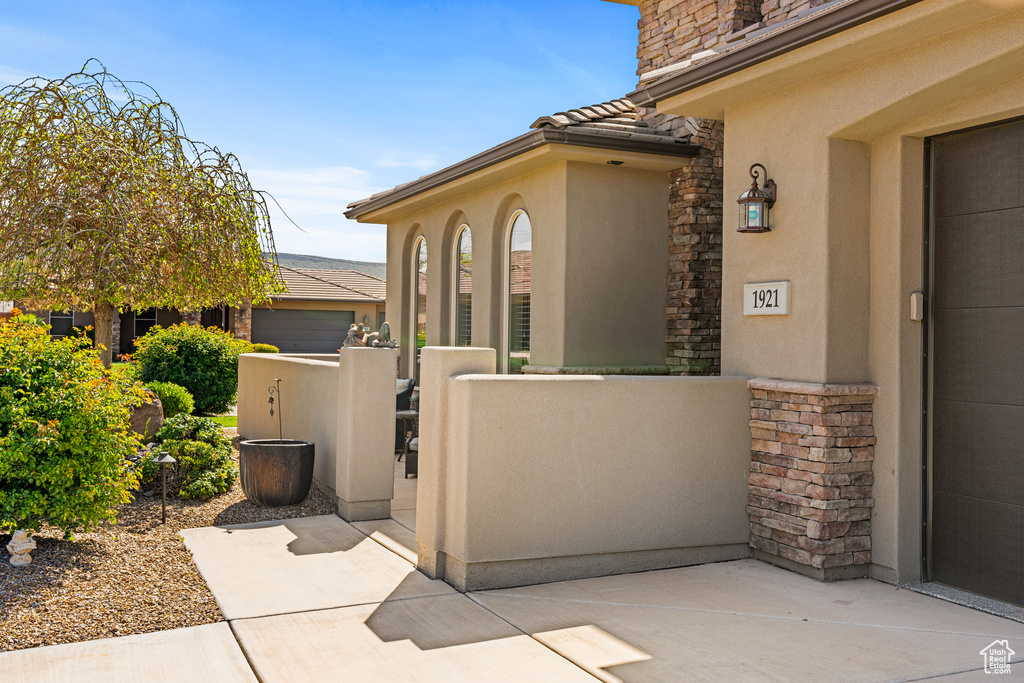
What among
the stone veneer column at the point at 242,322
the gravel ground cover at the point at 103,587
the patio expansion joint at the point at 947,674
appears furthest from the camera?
the stone veneer column at the point at 242,322

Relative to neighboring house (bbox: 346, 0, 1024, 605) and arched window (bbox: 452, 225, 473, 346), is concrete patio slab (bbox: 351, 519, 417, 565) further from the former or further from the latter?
arched window (bbox: 452, 225, 473, 346)

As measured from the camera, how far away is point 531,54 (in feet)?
78.2

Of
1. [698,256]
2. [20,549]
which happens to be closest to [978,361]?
[698,256]

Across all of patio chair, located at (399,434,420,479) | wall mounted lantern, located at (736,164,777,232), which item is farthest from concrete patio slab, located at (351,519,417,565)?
wall mounted lantern, located at (736,164,777,232)

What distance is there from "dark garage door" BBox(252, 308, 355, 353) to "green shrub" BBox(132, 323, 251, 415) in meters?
12.9

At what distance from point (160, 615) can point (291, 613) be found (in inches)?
28.7

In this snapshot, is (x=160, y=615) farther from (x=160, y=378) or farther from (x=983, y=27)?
(x=160, y=378)

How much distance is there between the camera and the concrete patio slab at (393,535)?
6.45m

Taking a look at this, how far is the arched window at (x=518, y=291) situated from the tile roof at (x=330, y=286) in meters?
19.0

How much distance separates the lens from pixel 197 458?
27.3 feet

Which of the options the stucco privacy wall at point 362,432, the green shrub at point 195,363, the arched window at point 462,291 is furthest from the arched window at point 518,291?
the green shrub at point 195,363

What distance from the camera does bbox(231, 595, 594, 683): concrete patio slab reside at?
161 inches

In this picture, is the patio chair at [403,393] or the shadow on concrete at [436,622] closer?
the shadow on concrete at [436,622]

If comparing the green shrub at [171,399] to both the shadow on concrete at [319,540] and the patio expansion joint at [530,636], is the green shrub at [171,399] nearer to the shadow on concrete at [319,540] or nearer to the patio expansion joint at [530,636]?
the shadow on concrete at [319,540]
